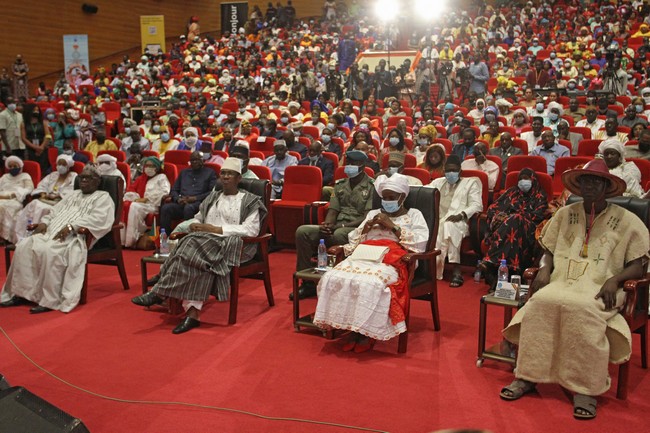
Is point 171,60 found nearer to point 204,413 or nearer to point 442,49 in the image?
point 442,49

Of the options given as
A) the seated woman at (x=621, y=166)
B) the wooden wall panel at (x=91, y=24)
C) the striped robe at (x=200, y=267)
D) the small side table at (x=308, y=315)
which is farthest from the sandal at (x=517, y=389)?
the wooden wall panel at (x=91, y=24)

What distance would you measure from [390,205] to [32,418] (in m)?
2.90

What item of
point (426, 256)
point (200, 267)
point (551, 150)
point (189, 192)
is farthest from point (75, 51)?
point (426, 256)

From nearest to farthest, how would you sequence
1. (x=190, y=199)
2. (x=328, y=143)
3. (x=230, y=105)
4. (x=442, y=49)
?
(x=190, y=199), (x=328, y=143), (x=230, y=105), (x=442, y=49)

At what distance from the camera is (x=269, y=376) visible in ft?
13.4

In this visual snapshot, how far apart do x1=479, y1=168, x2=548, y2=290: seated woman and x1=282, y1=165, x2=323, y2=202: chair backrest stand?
2.24m

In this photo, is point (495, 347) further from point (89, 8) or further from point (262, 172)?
point (89, 8)

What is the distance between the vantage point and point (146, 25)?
2312 cm

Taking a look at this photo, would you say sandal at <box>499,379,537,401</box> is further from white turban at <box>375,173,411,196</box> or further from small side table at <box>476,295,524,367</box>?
white turban at <box>375,173,411,196</box>

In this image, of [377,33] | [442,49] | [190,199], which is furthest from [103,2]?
[190,199]

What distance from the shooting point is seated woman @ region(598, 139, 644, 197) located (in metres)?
6.36

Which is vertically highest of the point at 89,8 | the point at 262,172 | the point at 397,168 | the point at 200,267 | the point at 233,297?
the point at 89,8

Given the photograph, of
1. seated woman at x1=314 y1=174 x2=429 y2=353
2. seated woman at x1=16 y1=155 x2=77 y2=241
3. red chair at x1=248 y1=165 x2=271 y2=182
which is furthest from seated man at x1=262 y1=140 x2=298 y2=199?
seated woman at x1=314 y1=174 x2=429 y2=353

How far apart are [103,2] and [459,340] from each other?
844 inches
